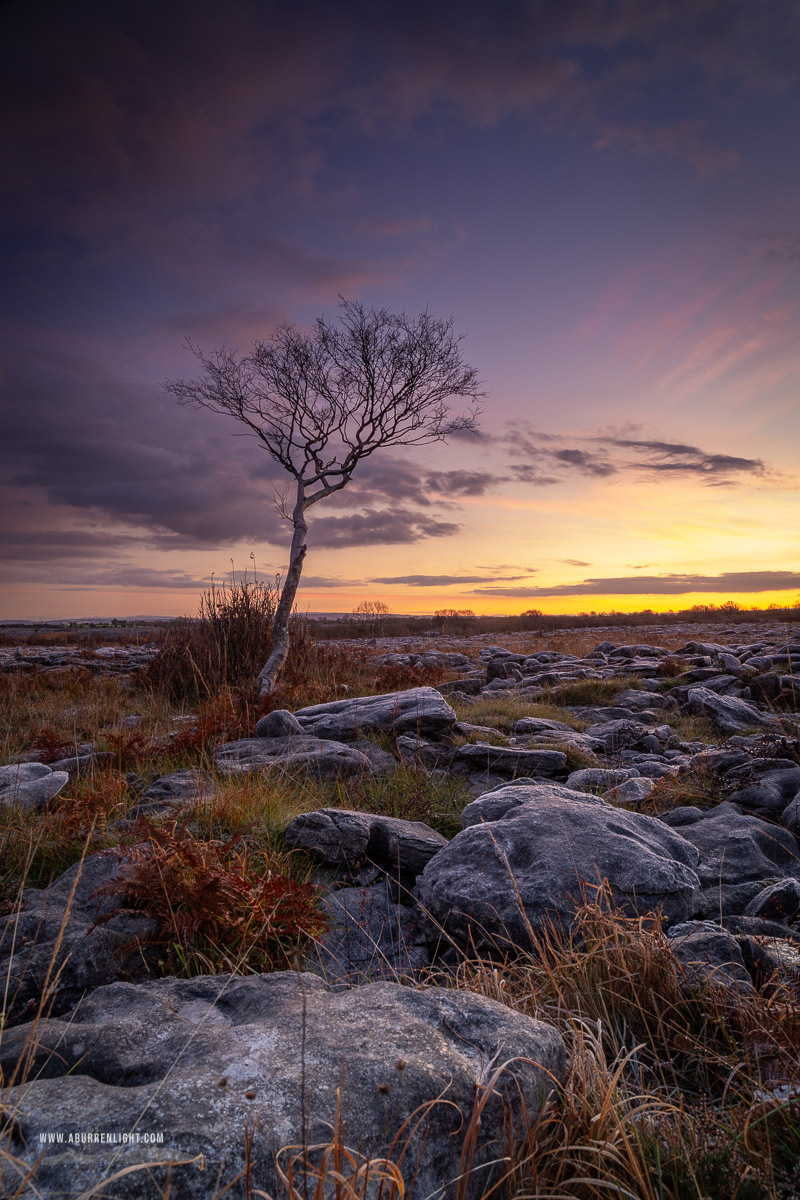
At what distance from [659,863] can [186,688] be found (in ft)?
33.1

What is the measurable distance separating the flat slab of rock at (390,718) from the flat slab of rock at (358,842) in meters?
2.91

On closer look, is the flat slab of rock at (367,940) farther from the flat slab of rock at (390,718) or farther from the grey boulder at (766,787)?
the flat slab of rock at (390,718)

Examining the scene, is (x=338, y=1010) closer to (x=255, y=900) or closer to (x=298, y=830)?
(x=255, y=900)

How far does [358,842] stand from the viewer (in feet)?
13.4

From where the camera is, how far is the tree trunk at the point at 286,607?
12125 millimetres

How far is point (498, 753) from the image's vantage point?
21.4ft

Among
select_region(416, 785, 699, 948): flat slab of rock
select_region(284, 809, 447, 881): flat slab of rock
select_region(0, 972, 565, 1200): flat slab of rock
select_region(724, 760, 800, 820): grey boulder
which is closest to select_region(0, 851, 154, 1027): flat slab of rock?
select_region(0, 972, 565, 1200): flat slab of rock

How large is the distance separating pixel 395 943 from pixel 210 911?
1050 mm

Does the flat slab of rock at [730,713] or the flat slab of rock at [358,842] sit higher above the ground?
the flat slab of rock at [358,842]

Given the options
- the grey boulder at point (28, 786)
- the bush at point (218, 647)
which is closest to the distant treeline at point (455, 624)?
the bush at point (218, 647)

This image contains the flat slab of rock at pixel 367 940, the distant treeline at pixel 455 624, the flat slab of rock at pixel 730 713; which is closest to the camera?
the flat slab of rock at pixel 367 940

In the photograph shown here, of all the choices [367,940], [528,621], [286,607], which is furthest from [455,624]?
[367,940]

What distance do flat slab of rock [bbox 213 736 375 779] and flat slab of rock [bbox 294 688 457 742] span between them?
3.20ft

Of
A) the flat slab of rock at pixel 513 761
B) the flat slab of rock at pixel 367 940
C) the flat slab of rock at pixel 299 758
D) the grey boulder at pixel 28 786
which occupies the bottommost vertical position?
the flat slab of rock at pixel 367 940
